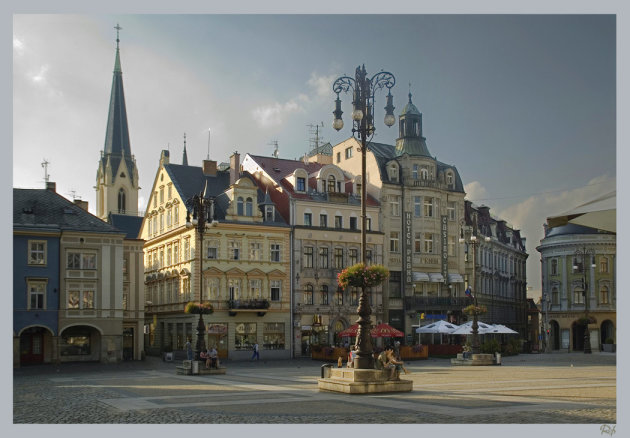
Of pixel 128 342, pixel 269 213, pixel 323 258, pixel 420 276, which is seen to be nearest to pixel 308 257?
pixel 323 258

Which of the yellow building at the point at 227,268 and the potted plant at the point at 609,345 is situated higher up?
the yellow building at the point at 227,268

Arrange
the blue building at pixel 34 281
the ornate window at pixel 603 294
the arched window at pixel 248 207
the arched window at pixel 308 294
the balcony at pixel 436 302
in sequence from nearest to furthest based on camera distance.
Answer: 1. the blue building at pixel 34 281
2. the arched window at pixel 248 207
3. the arched window at pixel 308 294
4. the balcony at pixel 436 302
5. the ornate window at pixel 603 294

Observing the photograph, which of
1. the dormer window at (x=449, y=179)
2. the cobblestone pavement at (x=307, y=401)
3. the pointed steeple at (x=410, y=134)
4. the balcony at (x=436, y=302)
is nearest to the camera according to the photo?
the cobblestone pavement at (x=307, y=401)

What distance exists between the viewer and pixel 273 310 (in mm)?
51906

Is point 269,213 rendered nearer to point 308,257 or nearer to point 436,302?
point 308,257

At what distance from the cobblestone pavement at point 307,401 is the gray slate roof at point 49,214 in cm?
1371

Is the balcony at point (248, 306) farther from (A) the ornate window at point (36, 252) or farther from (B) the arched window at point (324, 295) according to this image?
(A) the ornate window at point (36, 252)

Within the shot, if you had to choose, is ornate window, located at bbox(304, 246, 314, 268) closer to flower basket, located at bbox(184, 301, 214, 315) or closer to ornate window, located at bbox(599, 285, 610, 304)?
flower basket, located at bbox(184, 301, 214, 315)

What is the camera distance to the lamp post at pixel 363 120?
20453 millimetres

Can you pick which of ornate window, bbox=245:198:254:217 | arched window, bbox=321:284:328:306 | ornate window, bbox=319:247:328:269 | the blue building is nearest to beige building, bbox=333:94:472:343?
arched window, bbox=321:284:328:306

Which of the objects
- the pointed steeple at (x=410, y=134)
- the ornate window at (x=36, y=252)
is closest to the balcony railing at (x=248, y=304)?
the ornate window at (x=36, y=252)

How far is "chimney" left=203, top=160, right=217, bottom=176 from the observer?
56344 mm

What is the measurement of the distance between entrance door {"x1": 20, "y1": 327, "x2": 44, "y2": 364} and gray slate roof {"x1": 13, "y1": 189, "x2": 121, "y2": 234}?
561cm

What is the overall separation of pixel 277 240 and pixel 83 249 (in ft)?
46.4
